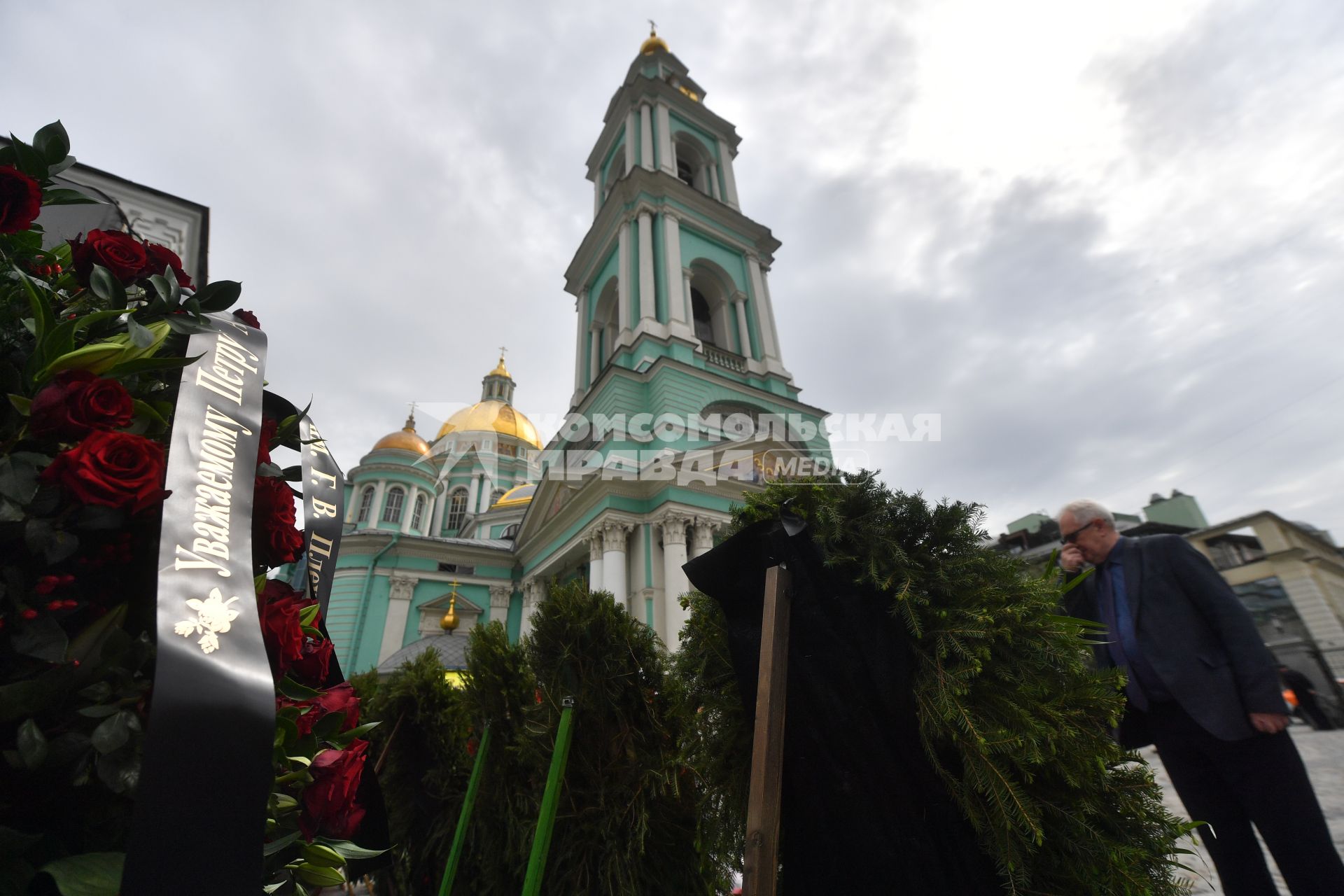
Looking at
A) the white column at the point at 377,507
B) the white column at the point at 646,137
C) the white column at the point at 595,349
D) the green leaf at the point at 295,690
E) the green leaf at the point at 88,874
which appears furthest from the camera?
the white column at the point at 377,507

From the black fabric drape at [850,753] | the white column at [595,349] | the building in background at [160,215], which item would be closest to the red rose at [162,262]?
the black fabric drape at [850,753]

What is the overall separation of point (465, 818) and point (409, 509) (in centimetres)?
2827

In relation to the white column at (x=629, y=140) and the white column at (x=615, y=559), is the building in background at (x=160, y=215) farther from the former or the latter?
the white column at (x=629, y=140)

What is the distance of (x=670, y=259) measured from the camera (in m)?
16.4

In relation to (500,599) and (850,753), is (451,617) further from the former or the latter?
(850,753)

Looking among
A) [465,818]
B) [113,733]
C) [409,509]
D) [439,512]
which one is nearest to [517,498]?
[409,509]

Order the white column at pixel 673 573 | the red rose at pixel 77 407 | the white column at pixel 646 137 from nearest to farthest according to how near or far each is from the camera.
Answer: the red rose at pixel 77 407 → the white column at pixel 673 573 → the white column at pixel 646 137

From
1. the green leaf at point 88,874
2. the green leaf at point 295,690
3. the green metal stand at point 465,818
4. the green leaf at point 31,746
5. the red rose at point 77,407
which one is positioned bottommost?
the green metal stand at point 465,818

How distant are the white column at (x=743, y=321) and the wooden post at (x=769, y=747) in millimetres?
15559

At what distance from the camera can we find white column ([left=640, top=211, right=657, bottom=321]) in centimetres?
1552

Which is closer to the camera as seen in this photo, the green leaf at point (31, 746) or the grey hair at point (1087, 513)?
the green leaf at point (31, 746)

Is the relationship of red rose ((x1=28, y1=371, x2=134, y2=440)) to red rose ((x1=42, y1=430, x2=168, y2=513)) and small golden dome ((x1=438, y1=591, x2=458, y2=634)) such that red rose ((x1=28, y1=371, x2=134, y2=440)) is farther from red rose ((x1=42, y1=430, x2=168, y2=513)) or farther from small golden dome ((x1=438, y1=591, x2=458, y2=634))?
small golden dome ((x1=438, y1=591, x2=458, y2=634))

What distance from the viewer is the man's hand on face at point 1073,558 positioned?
3.02m

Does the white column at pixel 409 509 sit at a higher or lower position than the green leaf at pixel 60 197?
higher
